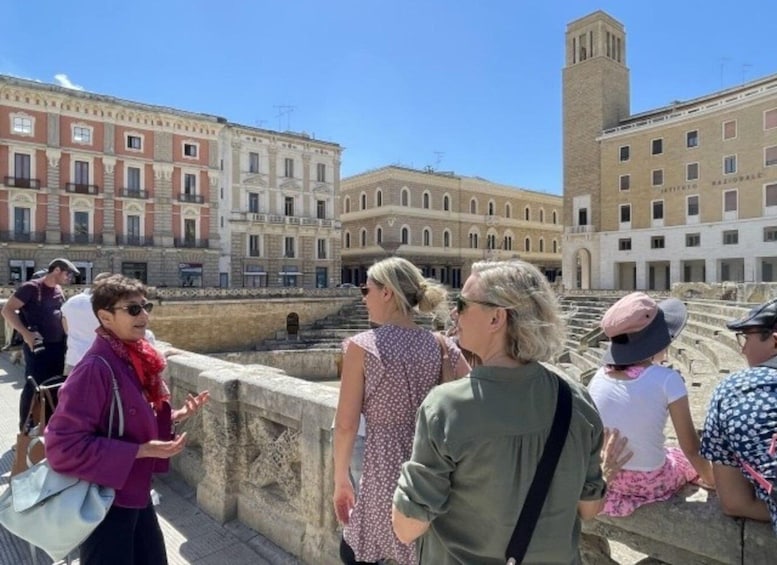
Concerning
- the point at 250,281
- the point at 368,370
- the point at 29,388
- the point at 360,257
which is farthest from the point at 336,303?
the point at 368,370

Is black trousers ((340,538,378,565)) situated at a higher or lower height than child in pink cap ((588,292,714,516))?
lower

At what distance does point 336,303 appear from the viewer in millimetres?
32125

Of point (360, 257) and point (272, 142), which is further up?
point (272, 142)

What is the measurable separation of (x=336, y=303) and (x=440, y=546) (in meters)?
30.9

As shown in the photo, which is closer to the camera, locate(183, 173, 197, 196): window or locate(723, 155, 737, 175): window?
locate(723, 155, 737, 175): window

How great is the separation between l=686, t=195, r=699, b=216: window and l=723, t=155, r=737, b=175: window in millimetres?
2460

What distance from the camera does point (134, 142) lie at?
35500 mm

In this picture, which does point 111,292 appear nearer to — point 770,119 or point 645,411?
point 645,411

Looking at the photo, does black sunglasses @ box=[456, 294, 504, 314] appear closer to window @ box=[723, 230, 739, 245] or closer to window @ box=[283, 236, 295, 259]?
window @ box=[723, 230, 739, 245]

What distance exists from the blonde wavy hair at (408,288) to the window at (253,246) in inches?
1550

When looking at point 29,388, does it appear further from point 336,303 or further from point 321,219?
point 321,219

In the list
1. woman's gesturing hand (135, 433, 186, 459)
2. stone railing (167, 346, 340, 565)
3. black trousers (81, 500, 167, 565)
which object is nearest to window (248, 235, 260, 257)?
stone railing (167, 346, 340, 565)

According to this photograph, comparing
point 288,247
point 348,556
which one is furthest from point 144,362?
point 288,247

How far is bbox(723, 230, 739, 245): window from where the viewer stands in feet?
113
